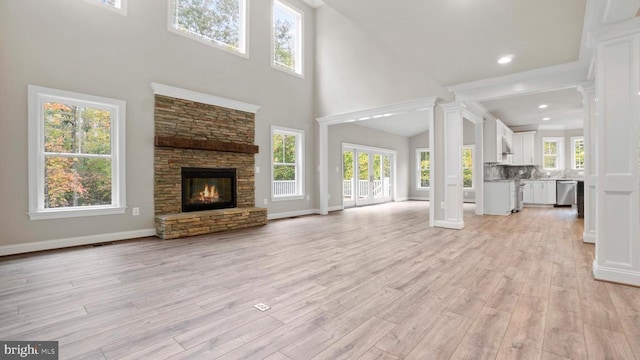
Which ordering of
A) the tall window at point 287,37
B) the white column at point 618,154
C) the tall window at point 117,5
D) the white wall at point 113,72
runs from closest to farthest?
the white column at point 618,154 → the white wall at point 113,72 → the tall window at point 117,5 → the tall window at point 287,37

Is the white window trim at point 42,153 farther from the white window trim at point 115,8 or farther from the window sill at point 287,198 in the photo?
the window sill at point 287,198

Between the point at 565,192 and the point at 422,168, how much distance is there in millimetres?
4464

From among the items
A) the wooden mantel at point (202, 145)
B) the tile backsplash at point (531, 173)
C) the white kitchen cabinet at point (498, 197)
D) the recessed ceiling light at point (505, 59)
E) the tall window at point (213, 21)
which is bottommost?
the white kitchen cabinet at point (498, 197)

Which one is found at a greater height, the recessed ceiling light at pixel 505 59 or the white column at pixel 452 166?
the recessed ceiling light at pixel 505 59

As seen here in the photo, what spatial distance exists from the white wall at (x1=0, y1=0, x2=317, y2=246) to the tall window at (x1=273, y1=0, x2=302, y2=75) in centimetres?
46

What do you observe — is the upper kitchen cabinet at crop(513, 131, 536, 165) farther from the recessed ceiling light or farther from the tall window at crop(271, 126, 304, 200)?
the tall window at crop(271, 126, 304, 200)

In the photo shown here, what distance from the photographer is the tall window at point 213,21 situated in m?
5.27

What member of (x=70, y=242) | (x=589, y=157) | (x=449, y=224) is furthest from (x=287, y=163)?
(x=589, y=157)

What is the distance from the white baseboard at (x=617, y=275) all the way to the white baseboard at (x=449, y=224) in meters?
2.54

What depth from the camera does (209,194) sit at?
5668mm

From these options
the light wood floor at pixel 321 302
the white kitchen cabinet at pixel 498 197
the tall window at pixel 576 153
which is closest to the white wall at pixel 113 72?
the light wood floor at pixel 321 302

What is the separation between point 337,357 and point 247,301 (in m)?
0.97

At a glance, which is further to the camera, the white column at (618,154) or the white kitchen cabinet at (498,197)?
the white kitchen cabinet at (498,197)

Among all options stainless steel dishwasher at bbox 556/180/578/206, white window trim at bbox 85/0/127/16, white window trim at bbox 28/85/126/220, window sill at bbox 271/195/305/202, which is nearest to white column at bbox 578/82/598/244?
window sill at bbox 271/195/305/202
